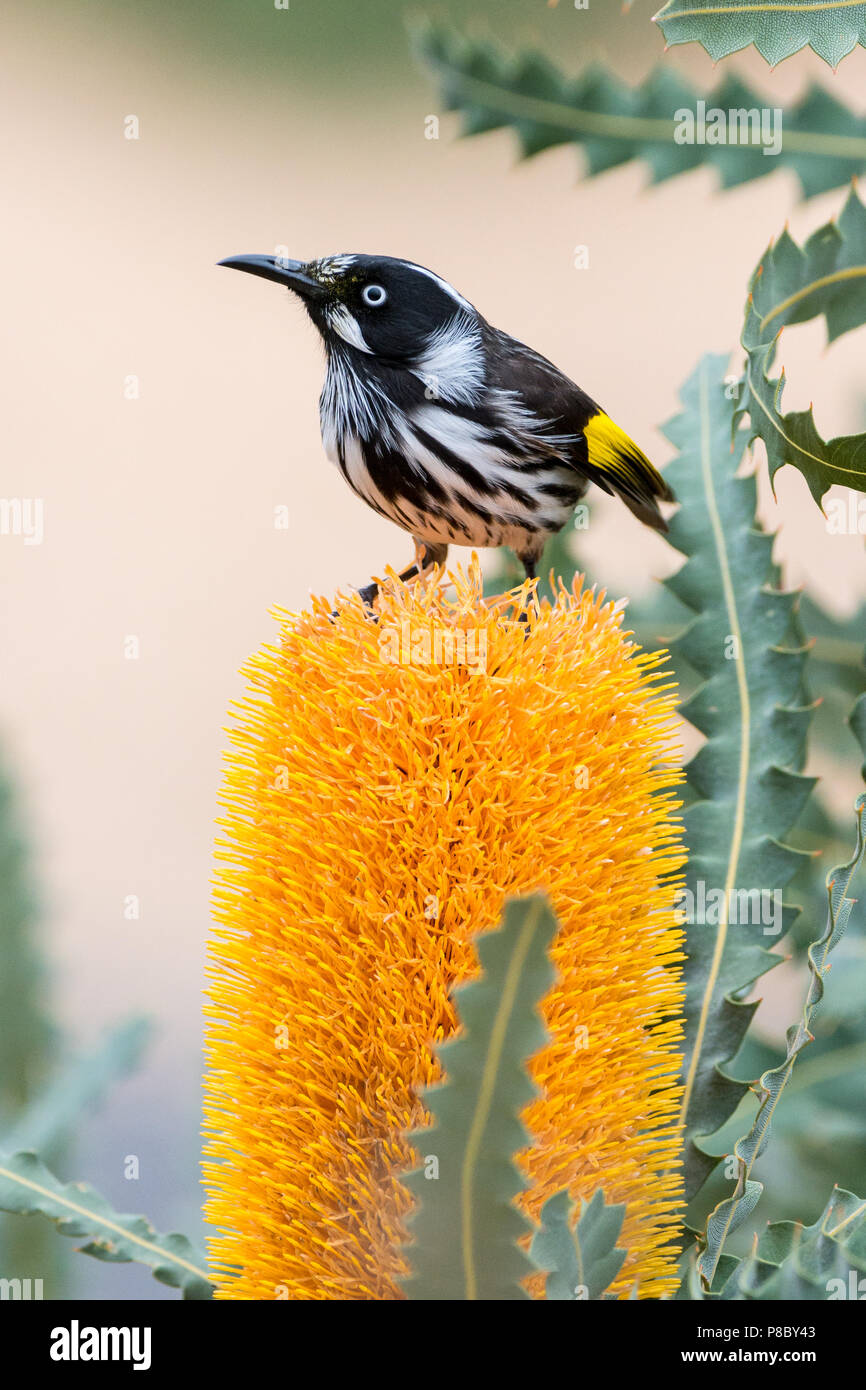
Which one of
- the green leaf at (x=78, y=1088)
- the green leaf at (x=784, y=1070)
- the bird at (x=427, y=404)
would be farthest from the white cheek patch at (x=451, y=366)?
the green leaf at (x=78, y=1088)

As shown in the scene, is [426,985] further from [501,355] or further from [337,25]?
[337,25]

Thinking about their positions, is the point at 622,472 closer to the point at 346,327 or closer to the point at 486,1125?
the point at 346,327

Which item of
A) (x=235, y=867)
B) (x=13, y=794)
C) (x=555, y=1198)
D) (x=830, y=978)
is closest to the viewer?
(x=555, y=1198)

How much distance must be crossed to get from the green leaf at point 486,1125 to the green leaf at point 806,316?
0.21 metres

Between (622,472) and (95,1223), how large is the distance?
370 millimetres

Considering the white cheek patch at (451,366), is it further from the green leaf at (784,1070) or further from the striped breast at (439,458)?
the green leaf at (784,1070)

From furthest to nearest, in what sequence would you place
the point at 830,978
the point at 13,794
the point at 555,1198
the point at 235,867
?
1. the point at 13,794
2. the point at 830,978
3. the point at 235,867
4. the point at 555,1198

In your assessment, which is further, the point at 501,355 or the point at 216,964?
the point at 501,355

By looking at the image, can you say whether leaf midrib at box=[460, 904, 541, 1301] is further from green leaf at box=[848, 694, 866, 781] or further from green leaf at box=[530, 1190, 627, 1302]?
green leaf at box=[848, 694, 866, 781]

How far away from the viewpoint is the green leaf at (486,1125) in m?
0.24

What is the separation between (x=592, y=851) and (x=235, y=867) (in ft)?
0.40

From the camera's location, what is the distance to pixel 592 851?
36cm
